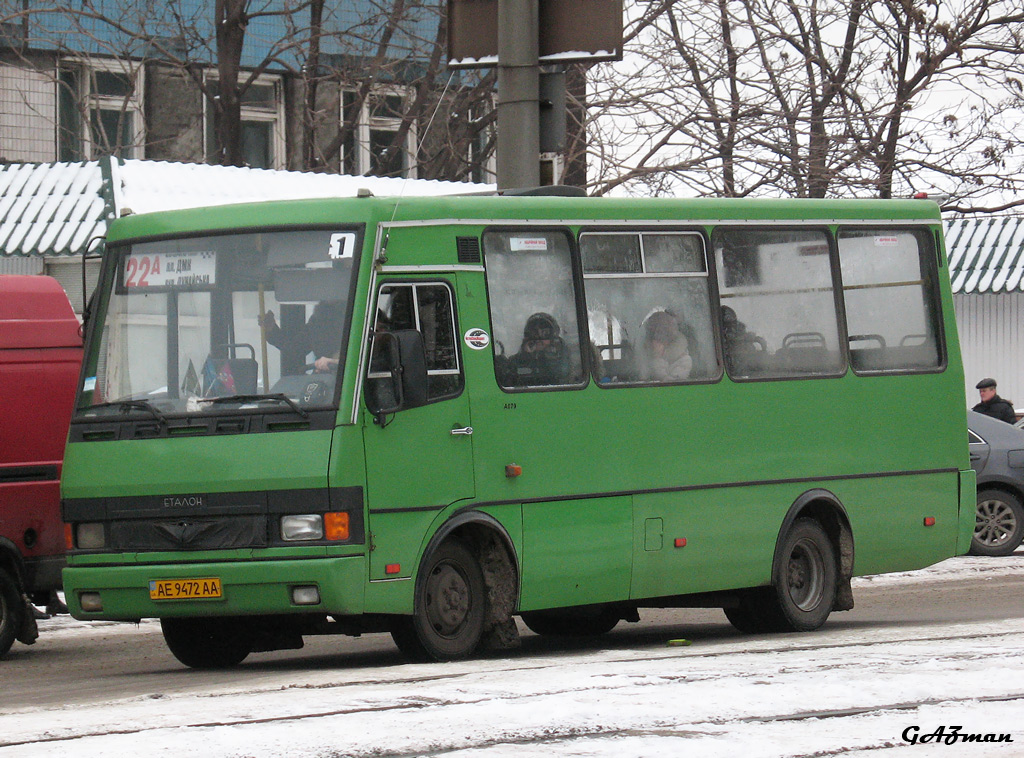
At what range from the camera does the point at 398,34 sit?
27453 millimetres

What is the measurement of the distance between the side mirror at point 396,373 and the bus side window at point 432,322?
18 cm

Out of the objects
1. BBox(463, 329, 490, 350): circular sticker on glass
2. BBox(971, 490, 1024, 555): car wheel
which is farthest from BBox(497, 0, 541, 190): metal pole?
BBox(971, 490, 1024, 555): car wheel

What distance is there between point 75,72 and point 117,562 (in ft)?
57.6

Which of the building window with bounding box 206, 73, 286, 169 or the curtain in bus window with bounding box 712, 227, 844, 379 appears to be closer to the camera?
the curtain in bus window with bounding box 712, 227, 844, 379

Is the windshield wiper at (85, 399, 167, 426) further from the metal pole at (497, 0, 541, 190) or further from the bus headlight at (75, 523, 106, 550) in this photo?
the metal pole at (497, 0, 541, 190)

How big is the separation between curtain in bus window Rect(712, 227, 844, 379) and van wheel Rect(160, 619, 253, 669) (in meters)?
3.71

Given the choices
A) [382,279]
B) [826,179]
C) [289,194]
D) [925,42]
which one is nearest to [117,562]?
[382,279]

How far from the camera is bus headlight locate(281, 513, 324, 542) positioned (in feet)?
33.6

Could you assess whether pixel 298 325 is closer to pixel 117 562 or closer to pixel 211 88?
pixel 117 562

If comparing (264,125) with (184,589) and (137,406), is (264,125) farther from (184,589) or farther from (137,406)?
(184,589)

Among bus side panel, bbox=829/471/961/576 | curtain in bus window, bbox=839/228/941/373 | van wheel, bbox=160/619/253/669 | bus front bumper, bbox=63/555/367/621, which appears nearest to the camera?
bus front bumper, bbox=63/555/367/621

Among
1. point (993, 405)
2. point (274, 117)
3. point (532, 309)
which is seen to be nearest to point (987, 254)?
point (993, 405)

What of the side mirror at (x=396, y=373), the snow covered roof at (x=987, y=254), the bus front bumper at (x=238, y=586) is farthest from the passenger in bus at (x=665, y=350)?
the snow covered roof at (x=987, y=254)

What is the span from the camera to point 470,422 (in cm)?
1102
